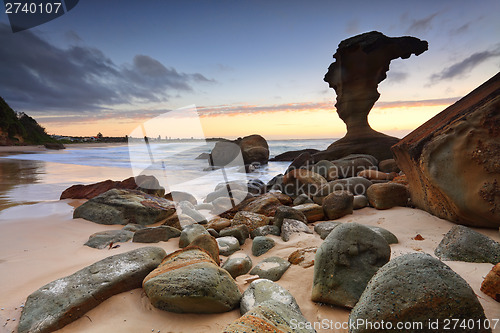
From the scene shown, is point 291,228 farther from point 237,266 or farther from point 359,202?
point 359,202

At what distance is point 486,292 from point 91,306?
2.55 m

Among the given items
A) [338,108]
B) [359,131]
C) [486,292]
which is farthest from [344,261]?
[338,108]

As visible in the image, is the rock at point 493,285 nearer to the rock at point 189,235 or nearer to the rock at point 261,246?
the rock at point 261,246

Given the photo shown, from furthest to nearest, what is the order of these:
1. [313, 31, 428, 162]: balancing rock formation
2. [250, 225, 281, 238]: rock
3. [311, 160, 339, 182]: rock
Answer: [313, 31, 428, 162]: balancing rock formation < [311, 160, 339, 182]: rock < [250, 225, 281, 238]: rock

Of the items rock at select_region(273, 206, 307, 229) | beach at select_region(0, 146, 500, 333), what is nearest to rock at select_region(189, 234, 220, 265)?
beach at select_region(0, 146, 500, 333)

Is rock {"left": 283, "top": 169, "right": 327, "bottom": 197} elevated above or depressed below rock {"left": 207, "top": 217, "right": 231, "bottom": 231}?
above

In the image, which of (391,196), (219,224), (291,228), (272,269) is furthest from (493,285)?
(219,224)

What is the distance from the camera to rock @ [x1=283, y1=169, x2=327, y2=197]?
5562 mm

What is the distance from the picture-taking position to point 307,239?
2934mm

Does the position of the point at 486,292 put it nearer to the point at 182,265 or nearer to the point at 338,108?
the point at 182,265

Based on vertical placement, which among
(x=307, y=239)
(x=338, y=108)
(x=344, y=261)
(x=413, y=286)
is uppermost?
(x=338, y=108)

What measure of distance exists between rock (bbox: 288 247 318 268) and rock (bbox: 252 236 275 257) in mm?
387

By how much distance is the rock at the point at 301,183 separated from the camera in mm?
5562

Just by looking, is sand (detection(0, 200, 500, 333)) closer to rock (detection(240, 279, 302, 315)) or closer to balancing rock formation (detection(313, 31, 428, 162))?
rock (detection(240, 279, 302, 315))
